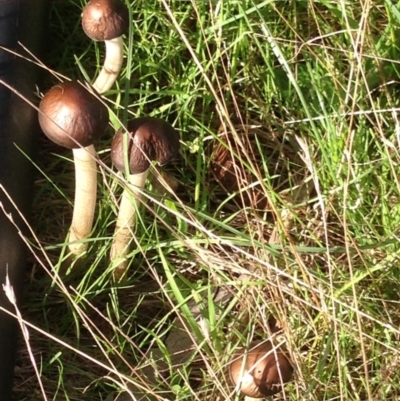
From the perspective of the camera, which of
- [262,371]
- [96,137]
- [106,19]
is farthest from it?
[106,19]

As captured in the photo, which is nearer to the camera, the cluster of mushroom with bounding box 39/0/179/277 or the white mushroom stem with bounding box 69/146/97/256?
the cluster of mushroom with bounding box 39/0/179/277

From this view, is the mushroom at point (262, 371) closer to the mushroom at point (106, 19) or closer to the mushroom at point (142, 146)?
the mushroom at point (142, 146)

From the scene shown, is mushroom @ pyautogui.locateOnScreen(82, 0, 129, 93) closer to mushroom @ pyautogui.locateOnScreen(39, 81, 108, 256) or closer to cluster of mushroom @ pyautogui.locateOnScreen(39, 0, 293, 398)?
cluster of mushroom @ pyautogui.locateOnScreen(39, 0, 293, 398)

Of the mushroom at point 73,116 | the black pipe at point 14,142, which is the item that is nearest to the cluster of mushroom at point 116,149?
the mushroom at point 73,116

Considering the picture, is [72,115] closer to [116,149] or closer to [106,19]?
[116,149]

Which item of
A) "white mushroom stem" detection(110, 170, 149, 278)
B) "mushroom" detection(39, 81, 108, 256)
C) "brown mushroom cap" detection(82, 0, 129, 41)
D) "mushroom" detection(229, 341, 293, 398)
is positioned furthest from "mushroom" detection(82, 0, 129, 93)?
"mushroom" detection(229, 341, 293, 398)

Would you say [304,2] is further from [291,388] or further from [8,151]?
[291,388]

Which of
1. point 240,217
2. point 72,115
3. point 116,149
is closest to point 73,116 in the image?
point 72,115
